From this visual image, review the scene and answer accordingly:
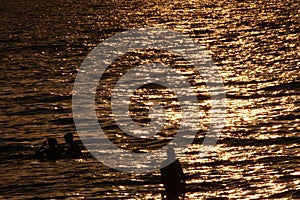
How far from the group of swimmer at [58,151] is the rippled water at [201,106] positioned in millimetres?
454

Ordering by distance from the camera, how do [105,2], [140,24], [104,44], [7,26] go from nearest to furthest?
[104,44] → [7,26] → [140,24] → [105,2]

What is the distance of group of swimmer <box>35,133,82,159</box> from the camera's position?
47.2 meters

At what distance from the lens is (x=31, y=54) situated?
313ft

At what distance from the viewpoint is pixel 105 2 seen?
640 feet

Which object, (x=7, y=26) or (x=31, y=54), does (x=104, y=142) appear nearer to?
(x=31, y=54)

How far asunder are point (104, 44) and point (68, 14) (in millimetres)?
48981

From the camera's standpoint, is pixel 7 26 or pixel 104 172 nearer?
pixel 104 172

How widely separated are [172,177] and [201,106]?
22.1m

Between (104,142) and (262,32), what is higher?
(262,32)

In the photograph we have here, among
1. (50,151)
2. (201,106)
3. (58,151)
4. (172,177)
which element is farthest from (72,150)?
(201,106)

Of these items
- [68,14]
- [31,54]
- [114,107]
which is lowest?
[114,107]

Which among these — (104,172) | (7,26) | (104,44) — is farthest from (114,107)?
(7,26)

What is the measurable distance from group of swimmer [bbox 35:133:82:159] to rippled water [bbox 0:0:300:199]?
45 centimetres

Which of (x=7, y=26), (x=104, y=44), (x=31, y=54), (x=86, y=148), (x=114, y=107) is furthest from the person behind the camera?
(x=7, y=26)
